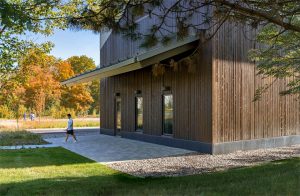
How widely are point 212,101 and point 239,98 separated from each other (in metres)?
1.64

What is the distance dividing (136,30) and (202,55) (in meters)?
6.91

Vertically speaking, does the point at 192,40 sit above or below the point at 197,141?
above

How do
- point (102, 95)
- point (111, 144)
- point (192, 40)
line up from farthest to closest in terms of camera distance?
point (102, 95) → point (111, 144) → point (192, 40)

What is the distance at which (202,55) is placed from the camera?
1384cm

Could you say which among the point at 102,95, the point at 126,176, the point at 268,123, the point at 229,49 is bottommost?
the point at 126,176

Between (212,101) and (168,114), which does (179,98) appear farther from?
(212,101)

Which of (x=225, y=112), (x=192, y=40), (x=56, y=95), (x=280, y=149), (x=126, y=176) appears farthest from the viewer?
(x=56, y=95)

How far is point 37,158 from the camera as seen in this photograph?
1229 cm

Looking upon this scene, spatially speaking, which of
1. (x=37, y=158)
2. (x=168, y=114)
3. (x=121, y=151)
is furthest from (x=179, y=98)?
(x=37, y=158)

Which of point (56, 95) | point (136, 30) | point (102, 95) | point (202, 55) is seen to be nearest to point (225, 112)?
point (202, 55)

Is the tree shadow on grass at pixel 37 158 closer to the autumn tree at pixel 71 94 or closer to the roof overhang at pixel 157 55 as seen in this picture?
the roof overhang at pixel 157 55

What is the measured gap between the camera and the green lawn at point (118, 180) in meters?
7.00

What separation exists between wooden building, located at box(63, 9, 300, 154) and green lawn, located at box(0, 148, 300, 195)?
307 centimetres

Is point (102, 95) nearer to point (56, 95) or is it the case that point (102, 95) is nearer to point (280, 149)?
point (280, 149)
